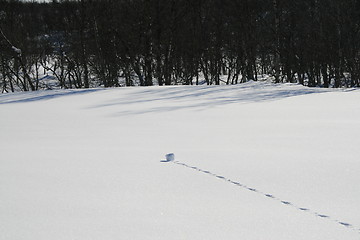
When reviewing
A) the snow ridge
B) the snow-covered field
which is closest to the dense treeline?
the snow-covered field

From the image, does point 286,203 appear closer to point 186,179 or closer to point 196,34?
point 186,179

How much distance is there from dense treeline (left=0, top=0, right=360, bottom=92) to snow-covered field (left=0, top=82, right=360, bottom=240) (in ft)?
36.0

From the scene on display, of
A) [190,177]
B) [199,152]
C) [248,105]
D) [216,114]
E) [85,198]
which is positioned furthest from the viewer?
[248,105]

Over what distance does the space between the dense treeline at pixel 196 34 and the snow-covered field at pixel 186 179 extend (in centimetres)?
1096

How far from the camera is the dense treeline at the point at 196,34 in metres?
15.1

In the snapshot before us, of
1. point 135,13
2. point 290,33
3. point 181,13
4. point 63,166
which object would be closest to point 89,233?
point 63,166

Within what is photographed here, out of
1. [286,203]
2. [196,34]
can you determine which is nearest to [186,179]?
[286,203]

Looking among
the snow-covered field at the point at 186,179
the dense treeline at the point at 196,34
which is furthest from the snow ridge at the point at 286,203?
the dense treeline at the point at 196,34

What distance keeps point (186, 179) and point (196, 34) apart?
20.1 metres

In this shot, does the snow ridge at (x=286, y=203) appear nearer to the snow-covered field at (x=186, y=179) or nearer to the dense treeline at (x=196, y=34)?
the snow-covered field at (x=186, y=179)

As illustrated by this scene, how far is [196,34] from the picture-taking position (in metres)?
21.0

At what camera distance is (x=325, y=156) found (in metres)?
2.18

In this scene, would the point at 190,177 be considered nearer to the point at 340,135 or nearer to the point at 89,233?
the point at 89,233

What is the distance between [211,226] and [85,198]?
711 mm
